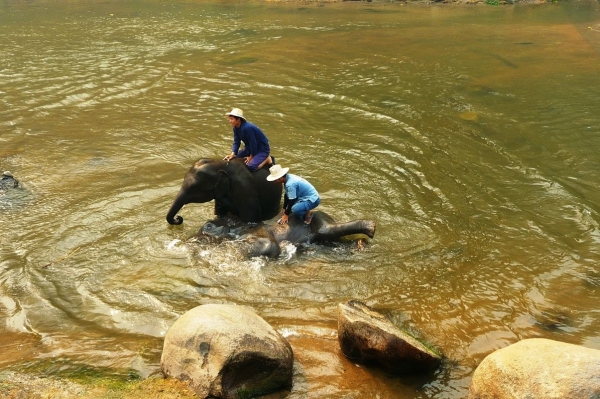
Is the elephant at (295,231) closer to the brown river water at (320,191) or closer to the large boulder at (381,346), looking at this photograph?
the brown river water at (320,191)

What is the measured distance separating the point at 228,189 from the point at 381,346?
425 centimetres

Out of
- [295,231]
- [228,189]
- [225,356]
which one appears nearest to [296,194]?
[295,231]

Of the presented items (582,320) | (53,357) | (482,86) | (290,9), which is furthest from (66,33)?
(582,320)

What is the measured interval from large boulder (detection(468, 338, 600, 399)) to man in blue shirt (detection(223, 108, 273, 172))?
5.29 m

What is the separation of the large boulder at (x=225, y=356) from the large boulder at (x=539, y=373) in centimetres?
202

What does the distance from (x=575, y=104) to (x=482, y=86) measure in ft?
9.13

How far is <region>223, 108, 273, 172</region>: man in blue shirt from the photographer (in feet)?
32.2

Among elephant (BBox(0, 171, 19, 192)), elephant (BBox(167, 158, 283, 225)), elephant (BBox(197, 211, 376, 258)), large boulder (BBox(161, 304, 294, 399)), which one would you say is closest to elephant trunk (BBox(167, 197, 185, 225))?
elephant (BBox(167, 158, 283, 225))

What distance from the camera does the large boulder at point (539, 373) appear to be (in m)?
5.26

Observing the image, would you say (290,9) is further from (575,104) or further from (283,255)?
(283,255)

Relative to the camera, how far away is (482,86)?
58.7 feet

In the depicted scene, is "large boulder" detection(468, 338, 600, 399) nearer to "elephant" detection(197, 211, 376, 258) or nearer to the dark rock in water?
"elephant" detection(197, 211, 376, 258)

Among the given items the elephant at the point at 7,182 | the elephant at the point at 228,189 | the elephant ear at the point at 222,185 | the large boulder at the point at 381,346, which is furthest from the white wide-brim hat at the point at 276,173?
the elephant at the point at 7,182

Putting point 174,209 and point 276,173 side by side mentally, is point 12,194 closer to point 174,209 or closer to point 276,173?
point 174,209
